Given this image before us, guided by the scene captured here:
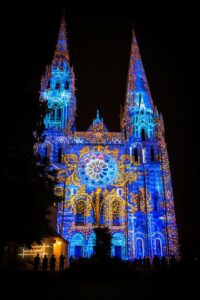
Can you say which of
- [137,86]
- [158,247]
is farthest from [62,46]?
[158,247]

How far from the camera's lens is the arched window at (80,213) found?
36588 millimetres

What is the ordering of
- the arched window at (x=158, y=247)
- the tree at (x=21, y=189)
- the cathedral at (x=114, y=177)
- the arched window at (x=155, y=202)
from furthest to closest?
1. the arched window at (x=155, y=202)
2. the cathedral at (x=114, y=177)
3. the arched window at (x=158, y=247)
4. the tree at (x=21, y=189)

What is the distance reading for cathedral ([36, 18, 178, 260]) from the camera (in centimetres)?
3497

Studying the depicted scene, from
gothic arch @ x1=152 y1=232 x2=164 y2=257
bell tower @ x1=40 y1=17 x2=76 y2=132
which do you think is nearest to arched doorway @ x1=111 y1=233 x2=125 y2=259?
gothic arch @ x1=152 y1=232 x2=164 y2=257

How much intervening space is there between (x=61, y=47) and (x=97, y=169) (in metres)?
22.8

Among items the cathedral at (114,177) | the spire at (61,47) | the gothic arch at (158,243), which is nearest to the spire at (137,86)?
the cathedral at (114,177)

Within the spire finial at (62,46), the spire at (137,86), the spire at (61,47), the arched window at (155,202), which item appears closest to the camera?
the arched window at (155,202)

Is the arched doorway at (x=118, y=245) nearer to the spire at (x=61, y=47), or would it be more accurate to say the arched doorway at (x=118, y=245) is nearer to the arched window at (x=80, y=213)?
the arched window at (x=80, y=213)

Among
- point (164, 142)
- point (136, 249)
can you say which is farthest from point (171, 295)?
point (164, 142)

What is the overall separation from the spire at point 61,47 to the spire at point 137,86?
11.1m

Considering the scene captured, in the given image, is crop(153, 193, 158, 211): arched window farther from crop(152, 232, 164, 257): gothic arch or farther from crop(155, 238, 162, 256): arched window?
crop(155, 238, 162, 256): arched window

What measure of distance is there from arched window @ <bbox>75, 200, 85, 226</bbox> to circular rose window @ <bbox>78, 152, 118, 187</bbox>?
2624 millimetres

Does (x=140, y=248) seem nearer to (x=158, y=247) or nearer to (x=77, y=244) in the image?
(x=158, y=247)

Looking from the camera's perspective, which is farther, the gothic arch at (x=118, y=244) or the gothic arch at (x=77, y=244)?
the gothic arch at (x=118, y=244)
